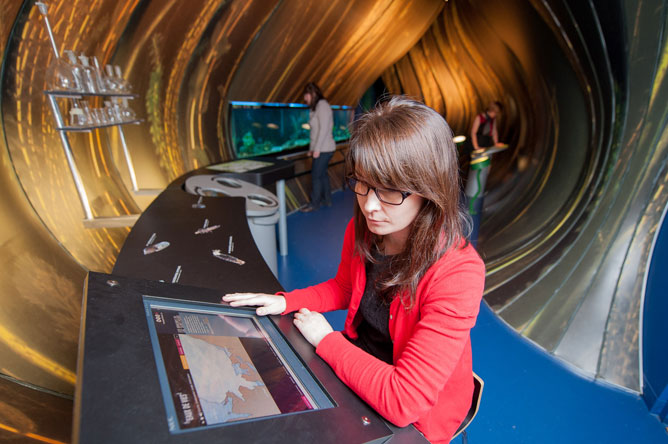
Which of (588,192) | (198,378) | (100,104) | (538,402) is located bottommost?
(538,402)

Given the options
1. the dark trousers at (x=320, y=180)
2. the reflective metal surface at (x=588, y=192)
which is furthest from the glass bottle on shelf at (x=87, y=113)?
the dark trousers at (x=320, y=180)

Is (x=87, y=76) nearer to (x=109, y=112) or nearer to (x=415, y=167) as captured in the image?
(x=109, y=112)

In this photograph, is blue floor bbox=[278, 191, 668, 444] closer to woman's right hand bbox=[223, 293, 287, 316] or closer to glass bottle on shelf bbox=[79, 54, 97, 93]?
woman's right hand bbox=[223, 293, 287, 316]

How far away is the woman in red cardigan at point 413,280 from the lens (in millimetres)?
807

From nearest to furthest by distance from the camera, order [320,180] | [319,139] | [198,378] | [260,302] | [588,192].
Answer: [198,378] → [260,302] → [588,192] → [319,139] → [320,180]

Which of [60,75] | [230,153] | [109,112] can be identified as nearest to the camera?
[60,75]

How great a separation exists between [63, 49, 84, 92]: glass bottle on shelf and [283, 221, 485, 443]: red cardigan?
1823mm

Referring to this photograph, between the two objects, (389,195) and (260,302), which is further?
(260,302)

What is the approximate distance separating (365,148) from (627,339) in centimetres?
248

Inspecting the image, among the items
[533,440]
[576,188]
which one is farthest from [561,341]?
[576,188]

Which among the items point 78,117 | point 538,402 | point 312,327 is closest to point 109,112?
point 78,117

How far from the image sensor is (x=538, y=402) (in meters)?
2.13

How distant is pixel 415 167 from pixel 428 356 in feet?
1.46

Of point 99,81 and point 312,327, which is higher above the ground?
point 99,81
